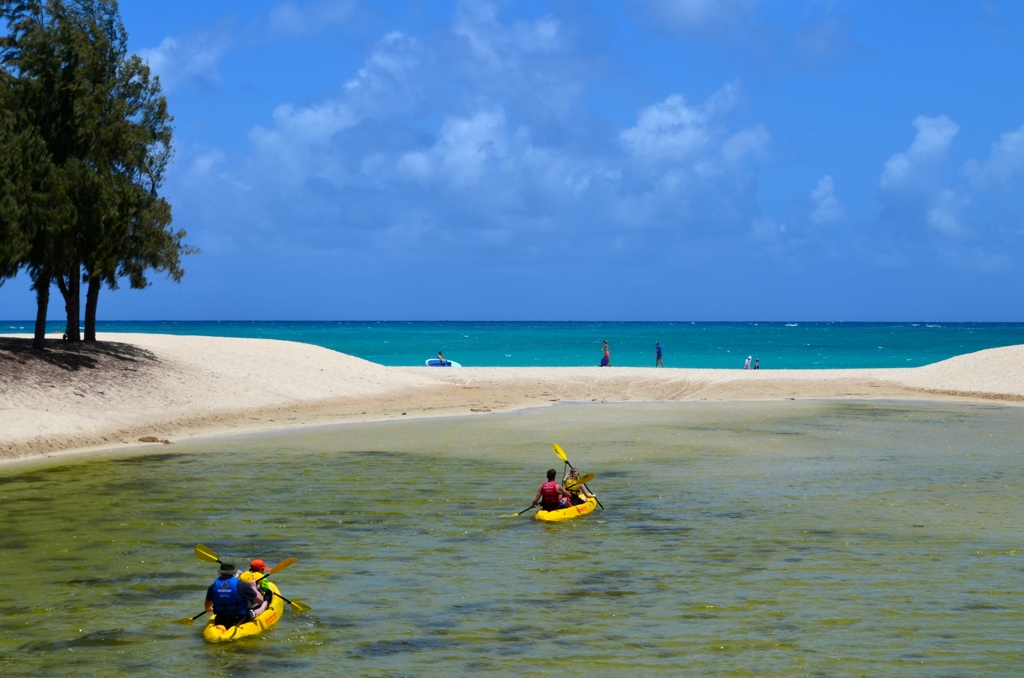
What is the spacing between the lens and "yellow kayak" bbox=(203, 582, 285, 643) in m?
17.5

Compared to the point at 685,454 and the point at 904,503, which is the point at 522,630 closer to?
the point at 904,503

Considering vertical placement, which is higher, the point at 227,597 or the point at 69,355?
the point at 69,355

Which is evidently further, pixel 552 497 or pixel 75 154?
pixel 75 154

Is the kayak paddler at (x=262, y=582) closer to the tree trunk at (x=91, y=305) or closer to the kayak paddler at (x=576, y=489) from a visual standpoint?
the kayak paddler at (x=576, y=489)

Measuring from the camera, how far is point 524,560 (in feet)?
76.2

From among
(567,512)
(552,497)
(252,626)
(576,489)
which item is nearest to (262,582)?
(252,626)

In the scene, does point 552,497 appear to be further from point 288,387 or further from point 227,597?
point 288,387

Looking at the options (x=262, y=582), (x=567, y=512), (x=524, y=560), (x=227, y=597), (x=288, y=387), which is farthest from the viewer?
(x=288, y=387)

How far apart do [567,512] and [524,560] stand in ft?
14.7

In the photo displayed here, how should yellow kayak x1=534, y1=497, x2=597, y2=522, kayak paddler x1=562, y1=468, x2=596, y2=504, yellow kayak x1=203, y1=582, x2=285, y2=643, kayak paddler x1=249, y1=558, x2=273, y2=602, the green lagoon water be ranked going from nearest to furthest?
the green lagoon water < yellow kayak x1=203, y1=582, x2=285, y2=643 < kayak paddler x1=249, y1=558, x2=273, y2=602 < yellow kayak x1=534, y1=497, x2=597, y2=522 < kayak paddler x1=562, y1=468, x2=596, y2=504

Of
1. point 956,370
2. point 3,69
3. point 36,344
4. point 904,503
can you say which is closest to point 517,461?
point 904,503

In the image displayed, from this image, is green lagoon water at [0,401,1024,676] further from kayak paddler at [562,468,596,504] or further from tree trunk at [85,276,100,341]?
tree trunk at [85,276,100,341]

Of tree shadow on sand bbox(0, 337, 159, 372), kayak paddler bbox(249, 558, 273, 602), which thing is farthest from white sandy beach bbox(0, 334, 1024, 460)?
kayak paddler bbox(249, 558, 273, 602)

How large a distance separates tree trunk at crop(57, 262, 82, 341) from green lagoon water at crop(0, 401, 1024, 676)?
588 inches
